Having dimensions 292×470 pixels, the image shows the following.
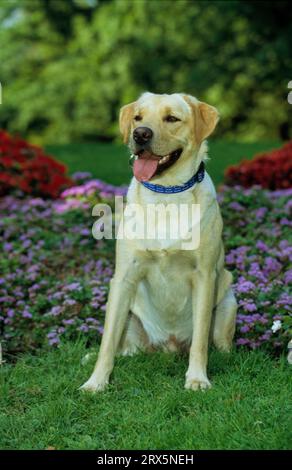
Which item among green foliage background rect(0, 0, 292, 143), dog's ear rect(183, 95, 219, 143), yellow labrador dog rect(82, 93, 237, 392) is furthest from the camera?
green foliage background rect(0, 0, 292, 143)

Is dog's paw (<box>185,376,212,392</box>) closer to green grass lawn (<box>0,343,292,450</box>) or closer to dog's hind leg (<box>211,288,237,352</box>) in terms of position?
green grass lawn (<box>0,343,292,450</box>)

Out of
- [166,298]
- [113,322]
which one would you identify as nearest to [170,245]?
[166,298]

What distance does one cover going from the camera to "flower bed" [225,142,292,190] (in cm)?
834

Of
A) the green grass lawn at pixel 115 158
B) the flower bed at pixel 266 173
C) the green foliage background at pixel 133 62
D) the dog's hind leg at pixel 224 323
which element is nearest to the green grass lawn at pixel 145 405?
the dog's hind leg at pixel 224 323

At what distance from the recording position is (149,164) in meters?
3.74

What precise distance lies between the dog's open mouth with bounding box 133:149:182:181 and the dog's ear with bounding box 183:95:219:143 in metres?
0.19

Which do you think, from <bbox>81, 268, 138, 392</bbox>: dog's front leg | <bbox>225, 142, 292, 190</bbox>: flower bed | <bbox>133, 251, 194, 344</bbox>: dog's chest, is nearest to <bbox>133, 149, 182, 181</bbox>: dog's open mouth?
<bbox>133, 251, 194, 344</bbox>: dog's chest

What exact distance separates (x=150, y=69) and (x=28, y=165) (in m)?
15.5

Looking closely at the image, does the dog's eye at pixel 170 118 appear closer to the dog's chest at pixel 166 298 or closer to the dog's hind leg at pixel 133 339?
the dog's chest at pixel 166 298

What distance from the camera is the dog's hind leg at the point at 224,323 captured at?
423 centimetres

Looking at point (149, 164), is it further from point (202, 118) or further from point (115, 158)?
point (115, 158)

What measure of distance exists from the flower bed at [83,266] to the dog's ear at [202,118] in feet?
3.56

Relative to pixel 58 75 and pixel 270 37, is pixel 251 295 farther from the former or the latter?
pixel 58 75

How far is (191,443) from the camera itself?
303 cm
